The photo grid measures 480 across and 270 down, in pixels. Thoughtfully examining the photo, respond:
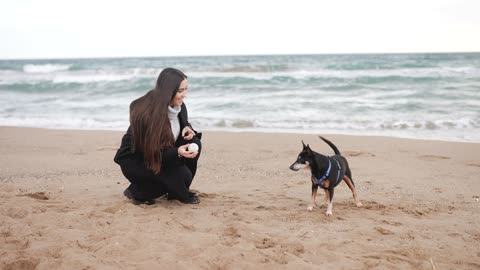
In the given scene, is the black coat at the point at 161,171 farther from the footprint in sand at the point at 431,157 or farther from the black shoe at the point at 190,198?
the footprint in sand at the point at 431,157

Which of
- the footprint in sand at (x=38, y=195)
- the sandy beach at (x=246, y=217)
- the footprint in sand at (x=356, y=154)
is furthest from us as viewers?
the footprint in sand at (x=356, y=154)

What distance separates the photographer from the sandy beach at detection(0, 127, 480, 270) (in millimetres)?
3174

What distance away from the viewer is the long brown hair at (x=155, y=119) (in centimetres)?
420

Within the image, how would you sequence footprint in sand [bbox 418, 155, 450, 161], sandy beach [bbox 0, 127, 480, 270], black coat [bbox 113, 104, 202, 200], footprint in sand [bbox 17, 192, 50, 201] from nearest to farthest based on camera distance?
sandy beach [bbox 0, 127, 480, 270], black coat [bbox 113, 104, 202, 200], footprint in sand [bbox 17, 192, 50, 201], footprint in sand [bbox 418, 155, 450, 161]

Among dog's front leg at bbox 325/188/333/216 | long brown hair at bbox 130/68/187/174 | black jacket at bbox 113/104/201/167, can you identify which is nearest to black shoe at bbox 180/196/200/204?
black jacket at bbox 113/104/201/167

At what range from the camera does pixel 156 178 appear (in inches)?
177

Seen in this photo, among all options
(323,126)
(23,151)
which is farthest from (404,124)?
(23,151)

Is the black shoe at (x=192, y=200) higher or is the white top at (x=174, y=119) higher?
the white top at (x=174, y=119)

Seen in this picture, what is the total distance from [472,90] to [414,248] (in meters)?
16.4

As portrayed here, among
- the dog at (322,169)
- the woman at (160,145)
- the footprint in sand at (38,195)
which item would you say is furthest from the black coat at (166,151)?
the dog at (322,169)

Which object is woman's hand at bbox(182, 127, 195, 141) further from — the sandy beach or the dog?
the dog

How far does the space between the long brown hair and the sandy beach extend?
56 cm

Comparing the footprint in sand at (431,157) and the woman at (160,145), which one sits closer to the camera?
the woman at (160,145)

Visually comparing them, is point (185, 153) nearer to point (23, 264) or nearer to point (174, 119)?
point (174, 119)
